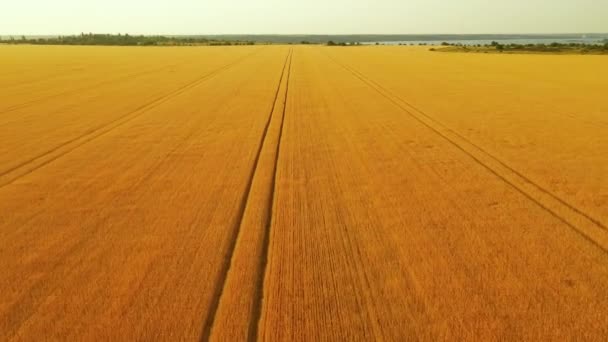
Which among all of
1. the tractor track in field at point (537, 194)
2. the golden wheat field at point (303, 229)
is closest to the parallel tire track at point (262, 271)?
the golden wheat field at point (303, 229)

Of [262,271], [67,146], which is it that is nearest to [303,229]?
[262,271]

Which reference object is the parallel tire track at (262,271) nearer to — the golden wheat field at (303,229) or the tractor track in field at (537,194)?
the golden wheat field at (303,229)

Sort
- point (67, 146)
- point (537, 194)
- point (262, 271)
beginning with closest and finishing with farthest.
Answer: point (262, 271) → point (537, 194) → point (67, 146)

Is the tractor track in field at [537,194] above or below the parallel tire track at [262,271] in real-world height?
below

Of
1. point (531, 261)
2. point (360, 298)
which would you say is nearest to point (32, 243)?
point (360, 298)

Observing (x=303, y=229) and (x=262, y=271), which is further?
(x=303, y=229)

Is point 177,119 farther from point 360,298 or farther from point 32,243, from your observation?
point 360,298

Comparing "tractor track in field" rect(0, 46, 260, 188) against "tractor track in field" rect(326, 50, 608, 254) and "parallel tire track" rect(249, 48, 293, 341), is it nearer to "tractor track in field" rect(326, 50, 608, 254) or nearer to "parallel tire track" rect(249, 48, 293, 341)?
"parallel tire track" rect(249, 48, 293, 341)

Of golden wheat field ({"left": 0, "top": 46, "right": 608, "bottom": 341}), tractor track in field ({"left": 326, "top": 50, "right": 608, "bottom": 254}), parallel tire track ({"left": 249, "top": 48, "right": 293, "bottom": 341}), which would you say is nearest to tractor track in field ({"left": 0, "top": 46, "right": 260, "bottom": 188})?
golden wheat field ({"left": 0, "top": 46, "right": 608, "bottom": 341})

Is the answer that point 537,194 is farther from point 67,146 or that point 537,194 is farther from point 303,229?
point 67,146
